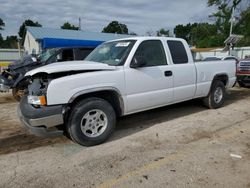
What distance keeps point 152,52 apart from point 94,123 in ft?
6.41

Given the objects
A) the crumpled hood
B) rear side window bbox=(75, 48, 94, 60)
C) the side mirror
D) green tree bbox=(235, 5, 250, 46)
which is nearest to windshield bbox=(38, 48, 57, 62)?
rear side window bbox=(75, 48, 94, 60)

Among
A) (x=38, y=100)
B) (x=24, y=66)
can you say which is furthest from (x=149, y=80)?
(x=24, y=66)

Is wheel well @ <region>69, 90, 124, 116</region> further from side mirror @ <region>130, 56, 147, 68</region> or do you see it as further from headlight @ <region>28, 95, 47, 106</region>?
headlight @ <region>28, 95, 47, 106</region>

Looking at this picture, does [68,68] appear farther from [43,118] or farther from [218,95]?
[218,95]

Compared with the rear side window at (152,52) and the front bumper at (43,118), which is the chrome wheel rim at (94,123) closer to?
the front bumper at (43,118)

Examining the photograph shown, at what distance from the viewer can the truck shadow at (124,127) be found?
13.7 ft

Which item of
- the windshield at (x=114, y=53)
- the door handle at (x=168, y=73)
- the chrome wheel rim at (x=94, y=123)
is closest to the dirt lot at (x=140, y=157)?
the chrome wheel rim at (x=94, y=123)

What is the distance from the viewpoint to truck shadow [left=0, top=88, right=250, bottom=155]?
418 cm

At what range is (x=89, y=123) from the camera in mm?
3971

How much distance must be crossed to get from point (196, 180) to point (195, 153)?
810 millimetres

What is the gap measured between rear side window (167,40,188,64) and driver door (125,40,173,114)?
0.97 ft

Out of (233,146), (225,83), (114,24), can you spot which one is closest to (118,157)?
(233,146)

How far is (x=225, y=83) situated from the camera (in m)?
6.75

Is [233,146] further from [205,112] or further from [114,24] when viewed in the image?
[114,24]
